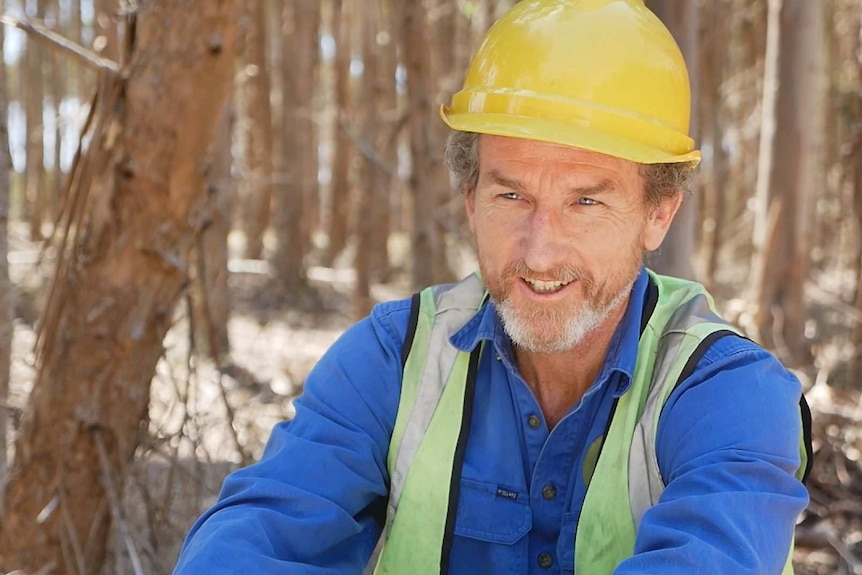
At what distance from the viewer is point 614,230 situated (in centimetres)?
229

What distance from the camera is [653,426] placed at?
2125 mm

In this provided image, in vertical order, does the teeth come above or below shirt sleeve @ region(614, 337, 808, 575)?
above

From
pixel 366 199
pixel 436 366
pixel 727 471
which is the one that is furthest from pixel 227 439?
pixel 366 199

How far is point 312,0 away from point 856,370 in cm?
757

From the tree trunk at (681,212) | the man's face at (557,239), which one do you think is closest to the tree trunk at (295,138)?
the tree trunk at (681,212)

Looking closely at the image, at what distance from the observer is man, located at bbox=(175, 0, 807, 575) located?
2.12m

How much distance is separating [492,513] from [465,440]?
173 mm

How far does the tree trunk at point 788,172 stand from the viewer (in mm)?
7621

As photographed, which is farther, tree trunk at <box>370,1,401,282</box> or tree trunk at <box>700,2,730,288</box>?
tree trunk at <box>700,2,730,288</box>

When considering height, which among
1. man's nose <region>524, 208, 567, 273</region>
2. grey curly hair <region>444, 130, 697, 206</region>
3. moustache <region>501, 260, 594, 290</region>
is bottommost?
moustache <region>501, 260, 594, 290</region>

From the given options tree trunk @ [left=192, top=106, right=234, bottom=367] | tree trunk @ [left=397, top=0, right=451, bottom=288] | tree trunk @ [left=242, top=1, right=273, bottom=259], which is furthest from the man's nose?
tree trunk @ [left=242, top=1, right=273, bottom=259]

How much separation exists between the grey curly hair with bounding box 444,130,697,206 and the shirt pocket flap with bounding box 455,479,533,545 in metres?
0.76

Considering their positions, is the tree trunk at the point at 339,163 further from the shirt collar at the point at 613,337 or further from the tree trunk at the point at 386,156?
the shirt collar at the point at 613,337

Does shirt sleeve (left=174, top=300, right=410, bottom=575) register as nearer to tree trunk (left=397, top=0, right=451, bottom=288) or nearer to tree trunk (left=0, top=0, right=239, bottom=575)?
tree trunk (left=0, top=0, right=239, bottom=575)
